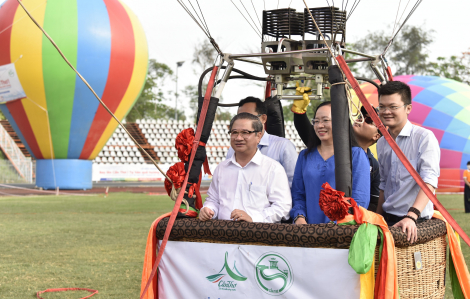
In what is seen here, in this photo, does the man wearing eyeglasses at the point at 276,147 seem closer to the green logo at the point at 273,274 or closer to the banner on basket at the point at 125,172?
the green logo at the point at 273,274

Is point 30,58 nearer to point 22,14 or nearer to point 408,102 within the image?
point 22,14

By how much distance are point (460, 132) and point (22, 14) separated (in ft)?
51.3

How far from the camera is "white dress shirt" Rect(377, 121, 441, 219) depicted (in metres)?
3.02

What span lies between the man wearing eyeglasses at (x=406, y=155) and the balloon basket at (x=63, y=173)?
18369 millimetres

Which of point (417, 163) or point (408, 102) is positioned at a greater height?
point (408, 102)

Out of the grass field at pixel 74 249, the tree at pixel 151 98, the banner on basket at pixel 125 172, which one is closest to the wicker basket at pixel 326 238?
the grass field at pixel 74 249

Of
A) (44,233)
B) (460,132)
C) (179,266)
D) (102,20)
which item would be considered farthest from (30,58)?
(179,266)

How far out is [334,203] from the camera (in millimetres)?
2623

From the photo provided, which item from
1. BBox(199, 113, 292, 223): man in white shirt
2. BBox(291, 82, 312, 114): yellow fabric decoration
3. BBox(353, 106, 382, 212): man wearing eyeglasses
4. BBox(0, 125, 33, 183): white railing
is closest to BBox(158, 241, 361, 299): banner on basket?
BBox(199, 113, 292, 223): man in white shirt

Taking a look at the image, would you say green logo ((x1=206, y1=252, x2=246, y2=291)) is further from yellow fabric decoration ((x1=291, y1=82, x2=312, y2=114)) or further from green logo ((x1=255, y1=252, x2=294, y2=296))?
yellow fabric decoration ((x1=291, y1=82, x2=312, y2=114))

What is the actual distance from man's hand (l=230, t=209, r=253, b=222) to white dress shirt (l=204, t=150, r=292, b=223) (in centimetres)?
11

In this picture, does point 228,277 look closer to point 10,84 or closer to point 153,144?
point 10,84

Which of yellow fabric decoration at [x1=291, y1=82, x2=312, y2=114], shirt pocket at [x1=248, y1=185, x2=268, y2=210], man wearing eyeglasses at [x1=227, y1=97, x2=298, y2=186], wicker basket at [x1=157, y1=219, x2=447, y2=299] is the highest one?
yellow fabric decoration at [x1=291, y1=82, x2=312, y2=114]

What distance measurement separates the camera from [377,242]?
2613mm
